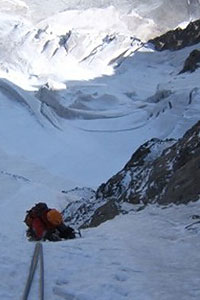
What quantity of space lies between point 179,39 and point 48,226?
1636 inches

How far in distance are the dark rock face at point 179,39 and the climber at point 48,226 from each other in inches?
1550

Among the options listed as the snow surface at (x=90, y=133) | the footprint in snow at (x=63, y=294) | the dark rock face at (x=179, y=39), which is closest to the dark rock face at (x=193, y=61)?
the snow surface at (x=90, y=133)

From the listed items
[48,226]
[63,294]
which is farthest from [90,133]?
[63,294]

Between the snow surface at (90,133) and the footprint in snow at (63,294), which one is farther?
the snow surface at (90,133)

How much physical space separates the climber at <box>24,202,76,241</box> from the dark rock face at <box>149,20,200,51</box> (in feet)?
129

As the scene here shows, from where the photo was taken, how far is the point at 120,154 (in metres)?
21.9

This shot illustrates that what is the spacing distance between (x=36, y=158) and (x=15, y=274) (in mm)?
17714

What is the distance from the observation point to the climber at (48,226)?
4.87 m

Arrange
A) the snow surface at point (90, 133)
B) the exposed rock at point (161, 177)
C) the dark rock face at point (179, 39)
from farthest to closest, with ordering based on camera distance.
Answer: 1. the dark rock face at point (179, 39)
2. the exposed rock at point (161, 177)
3. the snow surface at point (90, 133)

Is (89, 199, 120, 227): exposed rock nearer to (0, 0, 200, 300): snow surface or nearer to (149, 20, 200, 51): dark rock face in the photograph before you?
(0, 0, 200, 300): snow surface

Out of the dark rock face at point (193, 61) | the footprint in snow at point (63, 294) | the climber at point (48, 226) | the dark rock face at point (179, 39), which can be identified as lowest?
the footprint in snow at point (63, 294)

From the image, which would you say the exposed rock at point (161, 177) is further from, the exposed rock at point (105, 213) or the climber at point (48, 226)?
the climber at point (48, 226)

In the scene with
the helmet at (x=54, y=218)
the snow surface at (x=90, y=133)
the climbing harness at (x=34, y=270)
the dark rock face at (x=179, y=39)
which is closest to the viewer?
the climbing harness at (x=34, y=270)

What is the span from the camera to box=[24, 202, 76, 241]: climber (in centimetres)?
487
